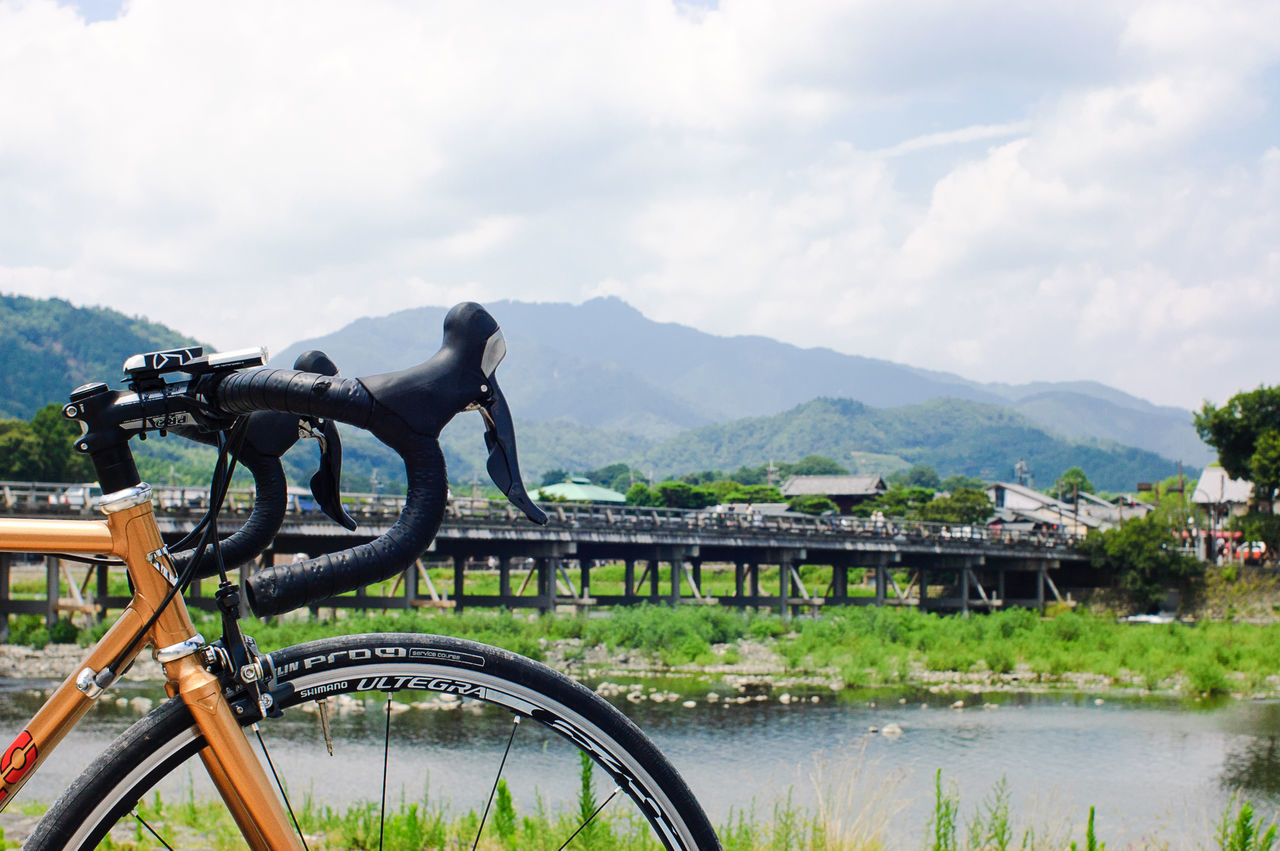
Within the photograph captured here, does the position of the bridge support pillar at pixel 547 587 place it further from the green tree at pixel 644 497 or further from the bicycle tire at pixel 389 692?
the green tree at pixel 644 497

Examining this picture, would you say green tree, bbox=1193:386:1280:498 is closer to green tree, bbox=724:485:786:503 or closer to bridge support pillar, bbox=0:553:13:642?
green tree, bbox=724:485:786:503

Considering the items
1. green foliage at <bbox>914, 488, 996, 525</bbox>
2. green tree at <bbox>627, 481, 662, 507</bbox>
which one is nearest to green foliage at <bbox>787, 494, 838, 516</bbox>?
green tree at <bbox>627, 481, 662, 507</bbox>

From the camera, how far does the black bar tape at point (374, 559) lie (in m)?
1.64

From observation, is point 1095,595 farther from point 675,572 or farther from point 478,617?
point 478,617

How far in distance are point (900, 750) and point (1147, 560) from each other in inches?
1366

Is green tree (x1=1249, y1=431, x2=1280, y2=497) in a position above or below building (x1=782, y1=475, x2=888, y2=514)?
above

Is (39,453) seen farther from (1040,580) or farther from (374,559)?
(374,559)

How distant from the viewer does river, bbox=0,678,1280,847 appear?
1328cm

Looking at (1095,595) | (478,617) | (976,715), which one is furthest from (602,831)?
(1095,595)

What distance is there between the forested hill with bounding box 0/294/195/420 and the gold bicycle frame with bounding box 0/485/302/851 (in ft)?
539

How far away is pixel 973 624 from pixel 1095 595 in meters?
18.6

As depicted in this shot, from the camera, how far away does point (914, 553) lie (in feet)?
165

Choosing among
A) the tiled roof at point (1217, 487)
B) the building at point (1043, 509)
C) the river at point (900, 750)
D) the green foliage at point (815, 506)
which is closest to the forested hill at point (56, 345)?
the green foliage at point (815, 506)

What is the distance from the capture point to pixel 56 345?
172625 mm
